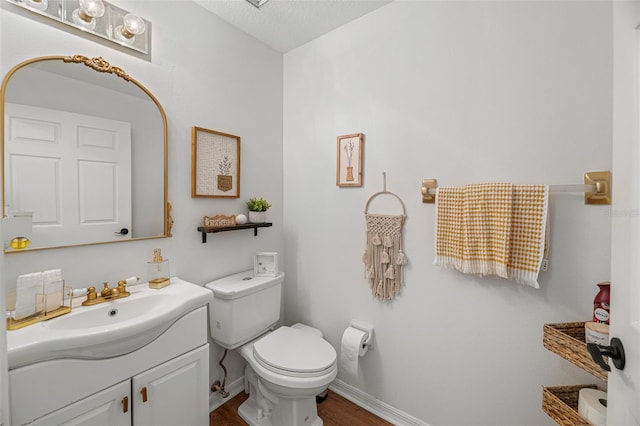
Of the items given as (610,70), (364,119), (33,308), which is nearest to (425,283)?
(364,119)

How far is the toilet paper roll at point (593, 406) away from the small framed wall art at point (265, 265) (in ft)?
5.03

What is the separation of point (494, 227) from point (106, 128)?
1.87 metres

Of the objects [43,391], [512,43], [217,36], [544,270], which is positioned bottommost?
[43,391]

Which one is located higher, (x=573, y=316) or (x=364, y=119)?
(x=364, y=119)

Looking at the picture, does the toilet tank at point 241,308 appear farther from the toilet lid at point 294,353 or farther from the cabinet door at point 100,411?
the cabinet door at point 100,411

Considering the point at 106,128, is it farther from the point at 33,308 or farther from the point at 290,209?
Answer: the point at 290,209

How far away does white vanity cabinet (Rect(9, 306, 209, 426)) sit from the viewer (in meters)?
0.90

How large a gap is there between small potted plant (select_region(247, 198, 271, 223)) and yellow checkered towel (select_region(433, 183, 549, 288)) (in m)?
1.13

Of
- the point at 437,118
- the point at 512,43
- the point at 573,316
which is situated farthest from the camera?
the point at 437,118

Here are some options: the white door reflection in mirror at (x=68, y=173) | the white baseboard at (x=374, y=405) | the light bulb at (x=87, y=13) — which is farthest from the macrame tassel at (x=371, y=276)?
the light bulb at (x=87, y=13)

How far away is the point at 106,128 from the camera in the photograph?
1.36m

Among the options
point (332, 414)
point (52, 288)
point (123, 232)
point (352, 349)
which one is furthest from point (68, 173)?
point (332, 414)

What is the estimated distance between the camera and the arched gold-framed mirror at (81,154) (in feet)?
3.71

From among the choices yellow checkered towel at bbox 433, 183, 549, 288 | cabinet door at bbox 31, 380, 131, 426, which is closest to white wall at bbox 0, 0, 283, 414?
cabinet door at bbox 31, 380, 131, 426
